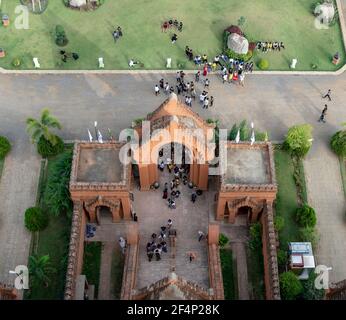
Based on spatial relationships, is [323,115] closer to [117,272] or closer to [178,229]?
[178,229]

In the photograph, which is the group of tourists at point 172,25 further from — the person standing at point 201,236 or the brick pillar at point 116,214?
the person standing at point 201,236

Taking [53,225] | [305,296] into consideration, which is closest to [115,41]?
[53,225]

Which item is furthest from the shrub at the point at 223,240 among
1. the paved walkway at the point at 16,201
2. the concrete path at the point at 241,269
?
the paved walkway at the point at 16,201

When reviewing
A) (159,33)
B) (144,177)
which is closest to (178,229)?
(144,177)

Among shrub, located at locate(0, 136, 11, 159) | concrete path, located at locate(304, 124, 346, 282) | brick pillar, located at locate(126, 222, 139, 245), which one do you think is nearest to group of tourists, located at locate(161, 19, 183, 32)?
concrete path, located at locate(304, 124, 346, 282)

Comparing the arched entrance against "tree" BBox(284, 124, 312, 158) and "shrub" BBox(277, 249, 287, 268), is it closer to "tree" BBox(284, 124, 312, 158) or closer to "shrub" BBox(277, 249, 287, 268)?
"shrub" BBox(277, 249, 287, 268)
